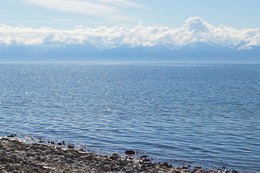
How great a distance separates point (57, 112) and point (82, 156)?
94.9ft

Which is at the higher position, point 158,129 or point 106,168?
point 106,168

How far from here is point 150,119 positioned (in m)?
47.7

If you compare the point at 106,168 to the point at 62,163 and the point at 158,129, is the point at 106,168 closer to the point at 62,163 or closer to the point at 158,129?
the point at 62,163

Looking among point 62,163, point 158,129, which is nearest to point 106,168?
point 62,163

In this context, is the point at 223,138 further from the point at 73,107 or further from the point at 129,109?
the point at 73,107

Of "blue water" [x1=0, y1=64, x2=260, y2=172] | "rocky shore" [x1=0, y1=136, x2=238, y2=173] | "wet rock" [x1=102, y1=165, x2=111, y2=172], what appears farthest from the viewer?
"blue water" [x1=0, y1=64, x2=260, y2=172]

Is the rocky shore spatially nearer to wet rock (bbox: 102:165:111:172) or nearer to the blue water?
wet rock (bbox: 102:165:111:172)

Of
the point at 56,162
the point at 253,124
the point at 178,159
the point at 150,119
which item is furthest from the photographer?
the point at 150,119

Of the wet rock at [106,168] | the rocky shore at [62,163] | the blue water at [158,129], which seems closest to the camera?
the rocky shore at [62,163]

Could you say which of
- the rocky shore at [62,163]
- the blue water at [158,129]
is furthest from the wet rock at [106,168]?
the blue water at [158,129]

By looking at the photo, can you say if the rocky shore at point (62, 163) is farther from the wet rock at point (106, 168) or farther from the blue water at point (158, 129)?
the blue water at point (158, 129)

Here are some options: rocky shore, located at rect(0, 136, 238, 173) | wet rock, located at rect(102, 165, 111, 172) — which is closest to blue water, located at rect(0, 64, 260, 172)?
rocky shore, located at rect(0, 136, 238, 173)

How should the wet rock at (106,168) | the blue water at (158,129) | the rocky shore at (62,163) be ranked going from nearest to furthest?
the rocky shore at (62,163)
the wet rock at (106,168)
the blue water at (158,129)

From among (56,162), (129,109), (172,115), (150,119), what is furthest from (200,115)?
(56,162)
